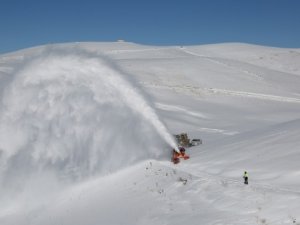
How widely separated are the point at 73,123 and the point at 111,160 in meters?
2.59

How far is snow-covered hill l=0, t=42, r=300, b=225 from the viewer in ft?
40.8

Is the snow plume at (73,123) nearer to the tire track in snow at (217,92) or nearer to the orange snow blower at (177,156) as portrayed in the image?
the orange snow blower at (177,156)

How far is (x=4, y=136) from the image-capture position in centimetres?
1988

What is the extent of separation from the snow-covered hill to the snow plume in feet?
0.15

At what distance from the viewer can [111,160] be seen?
18.8 metres

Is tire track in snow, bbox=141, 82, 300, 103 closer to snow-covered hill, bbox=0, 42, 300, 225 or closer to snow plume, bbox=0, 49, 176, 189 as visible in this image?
snow-covered hill, bbox=0, 42, 300, 225

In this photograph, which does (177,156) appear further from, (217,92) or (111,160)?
(217,92)

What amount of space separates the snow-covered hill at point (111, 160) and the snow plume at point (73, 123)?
0.04m

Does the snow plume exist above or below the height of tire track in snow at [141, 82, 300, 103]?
below

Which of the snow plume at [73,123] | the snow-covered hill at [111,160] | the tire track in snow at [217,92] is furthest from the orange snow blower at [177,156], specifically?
the tire track in snow at [217,92]

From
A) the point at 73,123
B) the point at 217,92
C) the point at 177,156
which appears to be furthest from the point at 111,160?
the point at 217,92

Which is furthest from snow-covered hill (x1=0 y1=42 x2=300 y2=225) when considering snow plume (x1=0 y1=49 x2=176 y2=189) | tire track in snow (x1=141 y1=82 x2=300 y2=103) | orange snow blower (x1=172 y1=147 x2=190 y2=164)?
tire track in snow (x1=141 y1=82 x2=300 y2=103)

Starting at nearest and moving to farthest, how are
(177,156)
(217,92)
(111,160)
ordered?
(177,156)
(111,160)
(217,92)

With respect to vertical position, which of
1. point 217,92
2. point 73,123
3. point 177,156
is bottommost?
point 177,156
